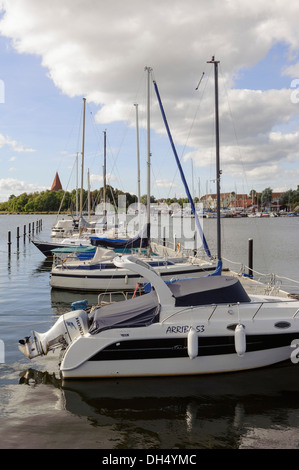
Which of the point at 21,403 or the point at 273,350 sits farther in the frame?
the point at 273,350

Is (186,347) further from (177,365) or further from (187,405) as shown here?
(187,405)

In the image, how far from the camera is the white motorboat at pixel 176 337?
880 cm

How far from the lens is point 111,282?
62.5 feet

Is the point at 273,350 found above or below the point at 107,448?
above

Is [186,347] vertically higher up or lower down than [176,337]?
lower down

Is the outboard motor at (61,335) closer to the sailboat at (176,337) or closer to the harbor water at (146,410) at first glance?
the sailboat at (176,337)

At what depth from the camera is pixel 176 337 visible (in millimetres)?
8828

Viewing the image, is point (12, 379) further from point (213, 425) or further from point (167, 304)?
point (213, 425)

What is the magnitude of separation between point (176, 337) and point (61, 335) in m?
2.76

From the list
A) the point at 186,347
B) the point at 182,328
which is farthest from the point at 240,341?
the point at 182,328
